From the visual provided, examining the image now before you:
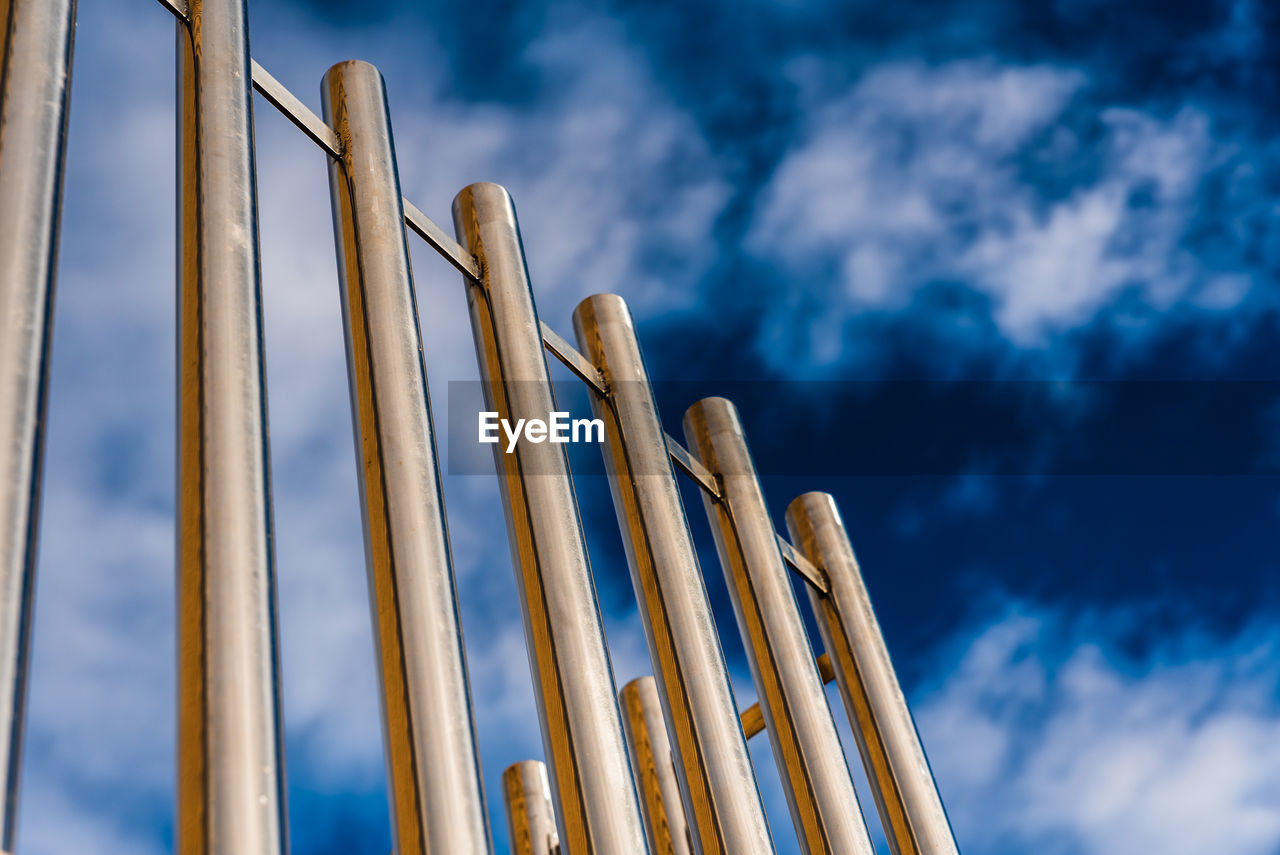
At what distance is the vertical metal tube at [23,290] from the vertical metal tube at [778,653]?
3.27 metres

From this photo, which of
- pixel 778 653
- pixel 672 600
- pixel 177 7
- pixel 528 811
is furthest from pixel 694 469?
pixel 177 7

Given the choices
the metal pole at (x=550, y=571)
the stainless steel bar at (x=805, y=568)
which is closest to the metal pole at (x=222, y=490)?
the metal pole at (x=550, y=571)

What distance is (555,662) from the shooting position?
391 cm

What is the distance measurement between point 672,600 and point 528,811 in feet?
10.8

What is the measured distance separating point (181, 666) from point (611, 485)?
9.31ft

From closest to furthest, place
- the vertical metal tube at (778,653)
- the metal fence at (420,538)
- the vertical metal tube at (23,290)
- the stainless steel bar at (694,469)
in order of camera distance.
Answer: the vertical metal tube at (23,290) → the metal fence at (420,538) → the vertical metal tube at (778,653) → the stainless steel bar at (694,469)

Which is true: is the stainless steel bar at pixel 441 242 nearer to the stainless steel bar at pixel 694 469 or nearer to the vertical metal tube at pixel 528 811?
the stainless steel bar at pixel 694 469

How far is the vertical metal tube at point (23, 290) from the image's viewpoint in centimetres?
229

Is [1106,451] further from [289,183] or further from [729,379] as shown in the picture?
[289,183]

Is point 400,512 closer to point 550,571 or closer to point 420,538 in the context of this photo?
point 420,538

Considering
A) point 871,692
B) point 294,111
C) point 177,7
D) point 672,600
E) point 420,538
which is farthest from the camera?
point 871,692

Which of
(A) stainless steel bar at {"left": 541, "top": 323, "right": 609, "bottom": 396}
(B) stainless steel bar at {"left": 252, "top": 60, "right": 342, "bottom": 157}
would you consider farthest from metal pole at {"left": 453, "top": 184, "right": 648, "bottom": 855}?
(B) stainless steel bar at {"left": 252, "top": 60, "right": 342, "bottom": 157}

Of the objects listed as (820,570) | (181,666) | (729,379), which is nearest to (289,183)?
(820,570)

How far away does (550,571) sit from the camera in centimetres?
415
